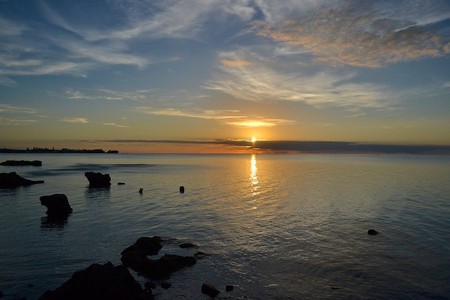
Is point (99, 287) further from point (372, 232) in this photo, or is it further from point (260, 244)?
point (372, 232)

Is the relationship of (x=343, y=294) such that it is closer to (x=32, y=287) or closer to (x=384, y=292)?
(x=384, y=292)

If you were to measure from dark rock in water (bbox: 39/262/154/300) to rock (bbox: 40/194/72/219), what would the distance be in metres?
33.3

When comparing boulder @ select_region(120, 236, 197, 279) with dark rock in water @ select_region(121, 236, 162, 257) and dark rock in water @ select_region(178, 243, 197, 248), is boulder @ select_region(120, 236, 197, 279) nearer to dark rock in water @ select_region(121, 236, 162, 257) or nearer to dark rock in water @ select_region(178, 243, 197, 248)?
dark rock in water @ select_region(121, 236, 162, 257)

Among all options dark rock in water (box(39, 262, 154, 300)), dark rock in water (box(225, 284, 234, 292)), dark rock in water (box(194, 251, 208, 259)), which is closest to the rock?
dark rock in water (box(194, 251, 208, 259))

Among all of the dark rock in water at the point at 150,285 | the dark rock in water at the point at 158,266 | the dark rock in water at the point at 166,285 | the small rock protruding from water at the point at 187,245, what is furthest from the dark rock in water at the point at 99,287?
the small rock protruding from water at the point at 187,245

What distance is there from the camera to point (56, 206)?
50062 mm

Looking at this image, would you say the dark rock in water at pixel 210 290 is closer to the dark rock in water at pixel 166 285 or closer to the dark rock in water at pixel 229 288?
the dark rock in water at pixel 229 288

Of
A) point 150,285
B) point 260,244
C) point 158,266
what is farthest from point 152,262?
point 260,244

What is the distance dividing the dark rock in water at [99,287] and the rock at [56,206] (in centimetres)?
3327

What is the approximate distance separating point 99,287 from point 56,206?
119ft

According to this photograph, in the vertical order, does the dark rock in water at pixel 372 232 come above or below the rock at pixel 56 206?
below

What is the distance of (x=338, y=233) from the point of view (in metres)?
40.3

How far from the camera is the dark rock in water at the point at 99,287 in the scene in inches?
763

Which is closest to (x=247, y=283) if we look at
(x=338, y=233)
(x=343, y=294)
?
(x=343, y=294)
